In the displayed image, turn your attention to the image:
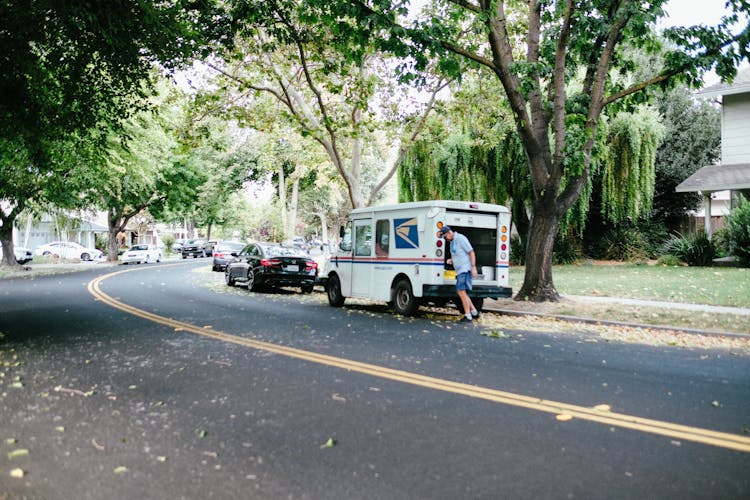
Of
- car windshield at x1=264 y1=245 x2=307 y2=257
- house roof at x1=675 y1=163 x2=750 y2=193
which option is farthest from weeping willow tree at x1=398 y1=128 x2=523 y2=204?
car windshield at x1=264 y1=245 x2=307 y2=257

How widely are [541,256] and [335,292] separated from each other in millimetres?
5131

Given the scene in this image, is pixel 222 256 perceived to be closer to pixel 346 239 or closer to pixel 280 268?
pixel 280 268

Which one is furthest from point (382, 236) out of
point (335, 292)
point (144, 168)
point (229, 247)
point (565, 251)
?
point (144, 168)

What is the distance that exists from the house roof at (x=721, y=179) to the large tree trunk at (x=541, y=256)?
1221cm

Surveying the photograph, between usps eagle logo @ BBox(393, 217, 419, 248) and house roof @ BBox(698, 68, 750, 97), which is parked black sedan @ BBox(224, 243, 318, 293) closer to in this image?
usps eagle logo @ BBox(393, 217, 419, 248)

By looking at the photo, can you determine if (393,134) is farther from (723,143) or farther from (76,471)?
(76,471)

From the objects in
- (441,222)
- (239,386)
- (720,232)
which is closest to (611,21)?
(441,222)

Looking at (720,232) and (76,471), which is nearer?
(76,471)

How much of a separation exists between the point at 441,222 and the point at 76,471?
897cm

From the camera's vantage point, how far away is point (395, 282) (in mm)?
13211

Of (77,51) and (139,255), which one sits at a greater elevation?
(77,51)

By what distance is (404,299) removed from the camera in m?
12.9

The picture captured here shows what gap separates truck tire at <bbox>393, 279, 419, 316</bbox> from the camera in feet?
41.3

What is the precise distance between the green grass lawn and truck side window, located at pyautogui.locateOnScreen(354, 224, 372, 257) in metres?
5.09
